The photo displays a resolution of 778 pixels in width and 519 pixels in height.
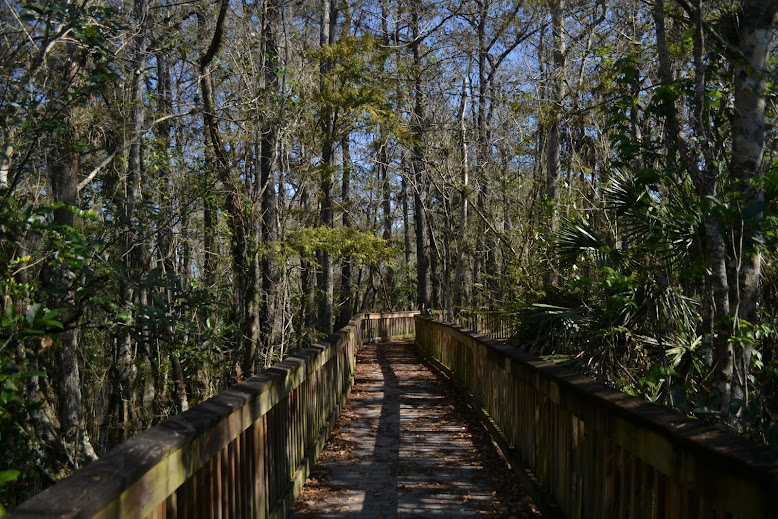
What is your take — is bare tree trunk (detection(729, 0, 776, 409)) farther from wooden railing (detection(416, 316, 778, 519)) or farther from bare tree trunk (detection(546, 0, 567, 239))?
bare tree trunk (detection(546, 0, 567, 239))

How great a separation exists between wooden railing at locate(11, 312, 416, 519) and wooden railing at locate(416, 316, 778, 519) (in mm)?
1895

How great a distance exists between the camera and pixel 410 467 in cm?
659

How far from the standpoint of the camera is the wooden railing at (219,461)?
2.02m

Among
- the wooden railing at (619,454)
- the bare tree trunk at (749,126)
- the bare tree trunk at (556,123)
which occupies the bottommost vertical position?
the wooden railing at (619,454)

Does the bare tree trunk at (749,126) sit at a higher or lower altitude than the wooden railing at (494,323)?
higher

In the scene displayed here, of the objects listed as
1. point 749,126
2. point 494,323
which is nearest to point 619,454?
point 749,126

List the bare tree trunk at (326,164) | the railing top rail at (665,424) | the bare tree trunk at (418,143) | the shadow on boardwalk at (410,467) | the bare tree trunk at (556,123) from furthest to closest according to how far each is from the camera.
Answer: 1. the bare tree trunk at (418,143)
2. the bare tree trunk at (326,164)
3. the bare tree trunk at (556,123)
4. the shadow on boardwalk at (410,467)
5. the railing top rail at (665,424)

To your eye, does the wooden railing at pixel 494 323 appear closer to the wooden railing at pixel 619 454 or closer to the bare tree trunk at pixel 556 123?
the bare tree trunk at pixel 556 123

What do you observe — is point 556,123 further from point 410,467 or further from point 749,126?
point 410,467

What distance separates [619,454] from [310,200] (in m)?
22.4

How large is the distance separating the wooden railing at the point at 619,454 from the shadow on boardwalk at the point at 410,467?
380 mm

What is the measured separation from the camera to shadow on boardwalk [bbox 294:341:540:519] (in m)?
5.32

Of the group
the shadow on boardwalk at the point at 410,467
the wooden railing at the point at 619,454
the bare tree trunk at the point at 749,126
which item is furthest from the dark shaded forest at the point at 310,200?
the shadow on boardwalk at the point at 410,467

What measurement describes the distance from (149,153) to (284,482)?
10380mm
